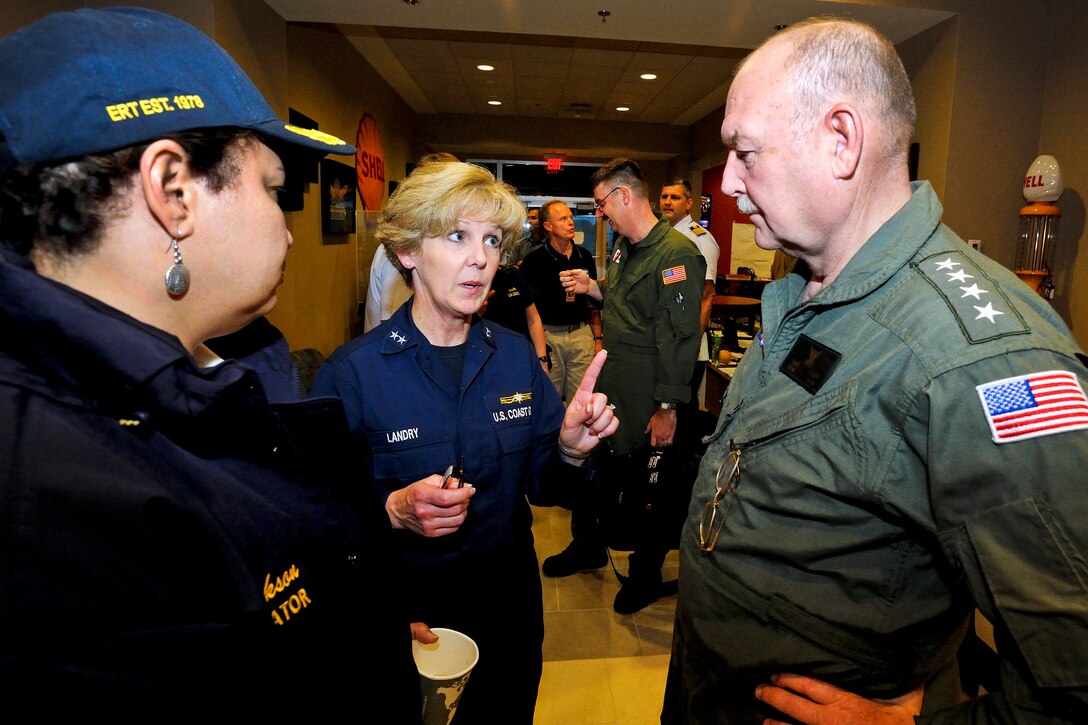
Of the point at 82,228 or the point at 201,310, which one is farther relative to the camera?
the point at 201,310

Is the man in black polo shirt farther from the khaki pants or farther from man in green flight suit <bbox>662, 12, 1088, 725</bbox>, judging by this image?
man in green flight suit <bbox>662, 12, 1088, 725</bbox>

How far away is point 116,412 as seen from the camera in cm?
64

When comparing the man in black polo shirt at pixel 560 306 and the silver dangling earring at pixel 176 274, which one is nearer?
the silver dangling earring at pixel 176 274

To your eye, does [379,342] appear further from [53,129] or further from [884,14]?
[884,14]

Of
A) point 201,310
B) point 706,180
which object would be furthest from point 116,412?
point 706,180

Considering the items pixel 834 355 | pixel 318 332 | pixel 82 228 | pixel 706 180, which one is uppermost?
pixel 706 180

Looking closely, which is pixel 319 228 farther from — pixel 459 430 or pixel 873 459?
pixel 873 459

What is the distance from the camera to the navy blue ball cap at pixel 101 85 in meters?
0.62

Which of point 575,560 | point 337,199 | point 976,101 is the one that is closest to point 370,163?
point 337,199

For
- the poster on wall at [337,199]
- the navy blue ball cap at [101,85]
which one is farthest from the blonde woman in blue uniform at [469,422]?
the poster on wall at [337,199]

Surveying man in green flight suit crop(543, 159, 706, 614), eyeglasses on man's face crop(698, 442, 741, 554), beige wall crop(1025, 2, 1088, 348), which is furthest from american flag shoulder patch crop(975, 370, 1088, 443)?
beige wall crop(1025, 2, 1088, 348)

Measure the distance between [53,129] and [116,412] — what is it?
0.99 ft

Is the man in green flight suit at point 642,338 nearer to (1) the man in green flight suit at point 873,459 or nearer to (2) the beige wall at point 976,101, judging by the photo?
(1) the man in green flight suit at point 873,459

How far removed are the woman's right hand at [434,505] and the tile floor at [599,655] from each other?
53.1 inches
